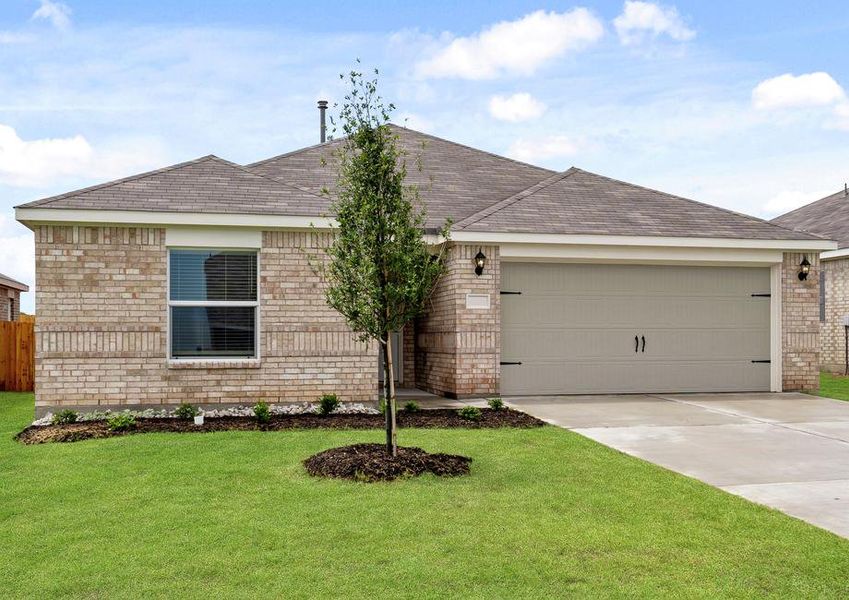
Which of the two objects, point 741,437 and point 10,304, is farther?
point 10,304

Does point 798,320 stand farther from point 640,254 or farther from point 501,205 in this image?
point 501,205

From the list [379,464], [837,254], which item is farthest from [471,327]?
[837,254]

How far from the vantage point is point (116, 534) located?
5.58 m

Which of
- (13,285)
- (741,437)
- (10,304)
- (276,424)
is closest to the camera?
(741,437)

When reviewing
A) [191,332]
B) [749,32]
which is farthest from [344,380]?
[749,32]

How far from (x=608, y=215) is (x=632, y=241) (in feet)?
3.33

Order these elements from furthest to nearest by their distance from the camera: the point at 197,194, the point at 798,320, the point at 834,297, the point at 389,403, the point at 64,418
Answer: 1. the point at 834,297
2. the point at 798,320
3. the point at 197,194
4. the point at 64,418
5. the point at 389,403

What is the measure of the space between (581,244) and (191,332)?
677 cm

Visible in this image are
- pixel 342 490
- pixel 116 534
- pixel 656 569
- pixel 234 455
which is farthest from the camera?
pixel 234 455

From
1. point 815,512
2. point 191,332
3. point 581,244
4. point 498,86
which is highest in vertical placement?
point 498,86

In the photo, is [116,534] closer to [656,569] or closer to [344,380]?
[656,569]

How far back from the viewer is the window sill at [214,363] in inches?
448

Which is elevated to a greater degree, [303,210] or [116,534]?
[303,210]

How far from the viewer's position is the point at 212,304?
37.8 feet
